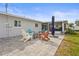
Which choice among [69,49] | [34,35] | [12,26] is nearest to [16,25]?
[12,26]

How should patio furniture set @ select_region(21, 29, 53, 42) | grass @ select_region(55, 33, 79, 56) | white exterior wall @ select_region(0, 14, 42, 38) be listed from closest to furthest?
grass @ select_region(55, 33, 79, 56)
patio furniture set @ select_region(21, 29, 53, 42)
white exterior wall @ select_region(0, 14, 42, 38)

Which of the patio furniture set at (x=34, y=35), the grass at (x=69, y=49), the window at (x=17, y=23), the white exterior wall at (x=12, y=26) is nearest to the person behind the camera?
the grass at (x=69, y=49)

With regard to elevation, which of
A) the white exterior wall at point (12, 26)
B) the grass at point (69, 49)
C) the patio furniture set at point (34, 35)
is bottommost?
Answer: the grass at point (69, 49)

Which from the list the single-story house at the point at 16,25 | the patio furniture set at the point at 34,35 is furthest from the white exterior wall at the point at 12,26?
the patio furniture set at the point at 34,35

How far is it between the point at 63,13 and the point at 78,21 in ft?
3.67

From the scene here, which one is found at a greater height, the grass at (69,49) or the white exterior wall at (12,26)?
the white exterior wall at (12,26)

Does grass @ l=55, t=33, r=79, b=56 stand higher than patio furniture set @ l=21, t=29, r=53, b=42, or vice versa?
patio furniture set @ l=21, t=29, r=53, b=42

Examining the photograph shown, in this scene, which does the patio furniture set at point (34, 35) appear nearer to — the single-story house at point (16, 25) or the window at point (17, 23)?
the single-story house at point (16, 25)

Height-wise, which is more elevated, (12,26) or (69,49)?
(12,26)

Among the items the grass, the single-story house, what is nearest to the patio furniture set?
the single-story house

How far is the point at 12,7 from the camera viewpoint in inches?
398

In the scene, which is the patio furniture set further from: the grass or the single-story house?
the grass

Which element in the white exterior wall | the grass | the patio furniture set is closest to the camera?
the grass

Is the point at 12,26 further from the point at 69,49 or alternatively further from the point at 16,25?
the point at 69,49
